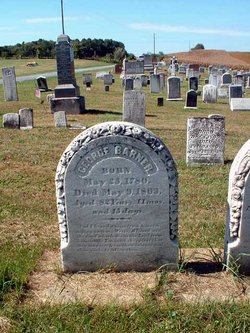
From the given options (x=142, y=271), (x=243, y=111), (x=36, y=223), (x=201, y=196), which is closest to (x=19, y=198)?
(x=36, y=223)

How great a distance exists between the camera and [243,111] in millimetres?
19484

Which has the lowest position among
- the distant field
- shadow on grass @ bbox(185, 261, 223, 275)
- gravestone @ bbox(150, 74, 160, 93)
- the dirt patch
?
shadow on grass @ bbox(185, 261, 223, 275)

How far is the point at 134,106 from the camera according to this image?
13664 mm

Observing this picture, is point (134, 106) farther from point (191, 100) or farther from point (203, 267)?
point (203, 267)

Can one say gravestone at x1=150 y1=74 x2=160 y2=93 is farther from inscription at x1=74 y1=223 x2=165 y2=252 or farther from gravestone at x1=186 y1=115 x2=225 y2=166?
inscription at x1=74 y1=223 x2=165 y2=252

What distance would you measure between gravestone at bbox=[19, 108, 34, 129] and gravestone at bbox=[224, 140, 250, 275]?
10.3 metres

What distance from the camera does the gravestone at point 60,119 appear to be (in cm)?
1374

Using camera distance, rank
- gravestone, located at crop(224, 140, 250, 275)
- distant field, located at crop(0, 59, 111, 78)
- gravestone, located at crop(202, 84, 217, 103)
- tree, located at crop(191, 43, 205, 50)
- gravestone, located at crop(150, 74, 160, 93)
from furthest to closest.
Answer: tree, located at crop(191, 43, 205, 50)
distant field, located at crop(0, 59, 111, 78)
gravestone, located at crop(150, 74, 160, 93)
gravestone, located at crop(202, 84, 217, 103)
gravestone, located at crop(224, 140, 250, 275)

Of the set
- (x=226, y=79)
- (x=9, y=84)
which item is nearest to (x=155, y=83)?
(x=226, y=79)

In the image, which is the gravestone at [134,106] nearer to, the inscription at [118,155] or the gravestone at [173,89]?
the gravestone at [173,89]

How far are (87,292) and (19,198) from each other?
3815 millimetres

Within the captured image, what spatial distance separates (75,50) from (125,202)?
74.5m

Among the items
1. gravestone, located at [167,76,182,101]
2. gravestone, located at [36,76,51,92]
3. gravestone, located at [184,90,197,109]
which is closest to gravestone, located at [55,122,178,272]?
gravestone, located at [184,90,197,109]

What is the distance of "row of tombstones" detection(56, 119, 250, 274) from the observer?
4.01m
